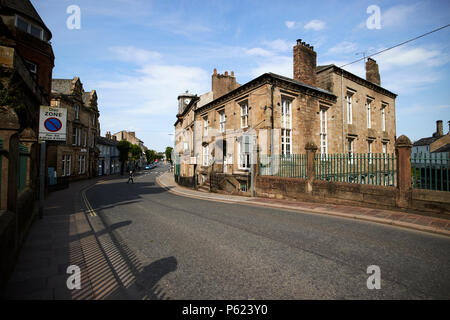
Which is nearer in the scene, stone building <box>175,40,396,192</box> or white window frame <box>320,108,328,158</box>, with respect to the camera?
stone building <box>175,40,396,192</box>

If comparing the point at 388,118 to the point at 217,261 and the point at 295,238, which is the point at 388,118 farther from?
the point at 217,261

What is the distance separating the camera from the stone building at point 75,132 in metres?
24.0

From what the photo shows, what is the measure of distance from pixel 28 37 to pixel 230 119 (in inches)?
607

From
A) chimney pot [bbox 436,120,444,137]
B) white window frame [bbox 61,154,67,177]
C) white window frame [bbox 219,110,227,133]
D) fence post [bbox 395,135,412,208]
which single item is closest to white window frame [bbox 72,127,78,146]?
white window frame [bbox 61,154,67,177]

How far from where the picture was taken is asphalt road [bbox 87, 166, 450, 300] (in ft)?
9.97

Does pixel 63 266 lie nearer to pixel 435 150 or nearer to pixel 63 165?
pixel 63 165

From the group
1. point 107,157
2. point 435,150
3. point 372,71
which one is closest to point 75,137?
point 107,157

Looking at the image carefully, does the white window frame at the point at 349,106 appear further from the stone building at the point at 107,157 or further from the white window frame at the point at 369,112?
the stone building at the point at 107,157

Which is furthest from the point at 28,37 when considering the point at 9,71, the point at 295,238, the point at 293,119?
the point at 295,238

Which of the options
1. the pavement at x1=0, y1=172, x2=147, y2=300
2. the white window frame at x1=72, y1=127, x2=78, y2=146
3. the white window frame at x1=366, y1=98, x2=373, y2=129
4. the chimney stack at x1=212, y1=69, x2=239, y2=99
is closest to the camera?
the pavement at x1=0, y1=172, x2=147, y2=300

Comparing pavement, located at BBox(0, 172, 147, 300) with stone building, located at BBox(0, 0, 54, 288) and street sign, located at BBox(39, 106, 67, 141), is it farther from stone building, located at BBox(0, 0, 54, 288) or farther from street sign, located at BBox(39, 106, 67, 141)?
street sign, located at BBox(39, 106, 67, 141)

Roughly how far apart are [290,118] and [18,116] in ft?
47.7

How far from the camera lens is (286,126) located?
50.6 feet

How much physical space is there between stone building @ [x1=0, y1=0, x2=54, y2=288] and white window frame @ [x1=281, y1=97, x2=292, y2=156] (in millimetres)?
13287
